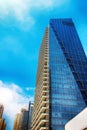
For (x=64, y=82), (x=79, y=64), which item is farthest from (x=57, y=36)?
Answer: (x=64, y=82)

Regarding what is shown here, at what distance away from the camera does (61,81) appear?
77.4m

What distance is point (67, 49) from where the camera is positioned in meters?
90.9

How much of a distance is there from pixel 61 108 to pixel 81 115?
166 feet

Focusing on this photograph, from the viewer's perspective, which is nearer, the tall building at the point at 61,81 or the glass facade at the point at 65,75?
the tall building at the point at 61,81

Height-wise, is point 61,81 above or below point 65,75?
below

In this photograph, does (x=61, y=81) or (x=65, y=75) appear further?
(x=65, y=75)

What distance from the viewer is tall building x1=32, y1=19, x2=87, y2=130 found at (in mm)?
67125

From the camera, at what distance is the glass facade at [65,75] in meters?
67.5

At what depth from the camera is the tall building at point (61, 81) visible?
220 ft

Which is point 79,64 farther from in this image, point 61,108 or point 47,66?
point 61,108

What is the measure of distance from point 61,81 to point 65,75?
368 cm

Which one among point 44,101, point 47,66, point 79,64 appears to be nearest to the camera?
point 44,101

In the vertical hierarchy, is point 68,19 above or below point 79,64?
above

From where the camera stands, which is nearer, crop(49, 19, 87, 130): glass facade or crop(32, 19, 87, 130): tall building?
crop(32, 19, 87, 130): tall building
